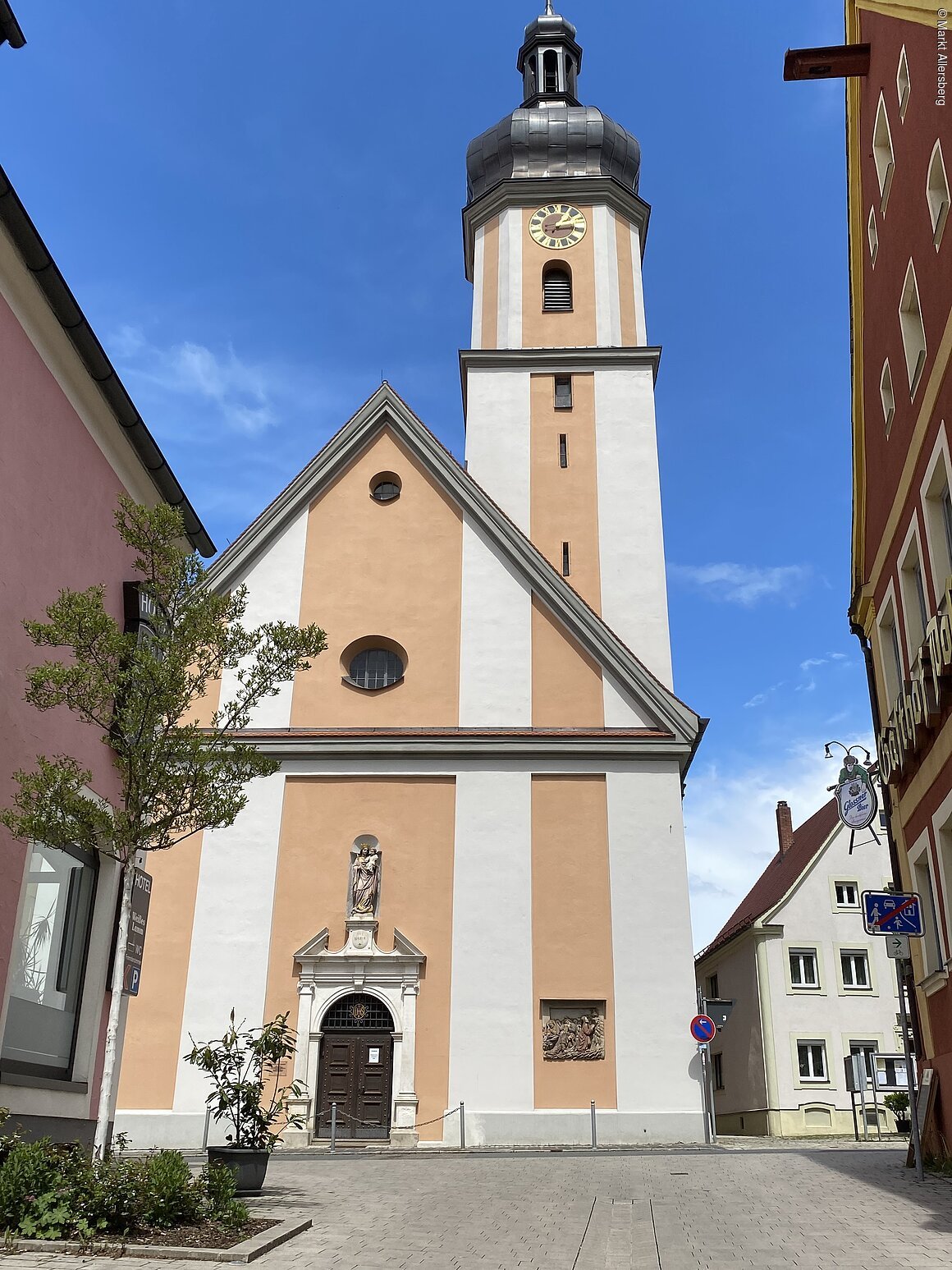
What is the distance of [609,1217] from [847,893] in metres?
29.1

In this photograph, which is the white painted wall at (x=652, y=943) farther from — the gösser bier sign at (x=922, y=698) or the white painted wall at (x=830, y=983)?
the white painted wall at (x=830, y=983)

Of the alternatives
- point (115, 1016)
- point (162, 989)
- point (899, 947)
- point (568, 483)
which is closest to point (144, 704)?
point (115, 1016)

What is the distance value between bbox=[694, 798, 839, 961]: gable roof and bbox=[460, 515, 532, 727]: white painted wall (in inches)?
667

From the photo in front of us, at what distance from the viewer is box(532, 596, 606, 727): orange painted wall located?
2316 centimetres

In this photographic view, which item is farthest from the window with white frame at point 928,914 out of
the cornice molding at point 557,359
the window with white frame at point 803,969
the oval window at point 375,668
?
the window with white frame at point 803,969

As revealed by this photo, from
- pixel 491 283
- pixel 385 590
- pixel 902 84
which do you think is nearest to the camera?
pixel 902 84

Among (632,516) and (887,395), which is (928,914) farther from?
(632,516)

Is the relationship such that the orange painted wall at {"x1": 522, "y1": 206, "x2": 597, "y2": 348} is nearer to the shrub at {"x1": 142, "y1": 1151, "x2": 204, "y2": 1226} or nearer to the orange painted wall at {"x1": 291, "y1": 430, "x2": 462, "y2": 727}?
the orange painted wall at {"x1": 291, "y1": 430, "x2": 462, "y2": 727}

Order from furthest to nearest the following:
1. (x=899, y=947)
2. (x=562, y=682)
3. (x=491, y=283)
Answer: (x=491, y=283) → (x=562, y=682) → (x=899, y=947)

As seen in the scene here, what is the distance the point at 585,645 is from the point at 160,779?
14371mm

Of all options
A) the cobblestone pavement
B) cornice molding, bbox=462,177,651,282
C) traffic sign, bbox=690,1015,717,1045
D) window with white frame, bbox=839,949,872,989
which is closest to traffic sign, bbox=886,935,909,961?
the cobblestone pavement

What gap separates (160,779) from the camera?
1013 centimetres

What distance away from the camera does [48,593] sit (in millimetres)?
10602

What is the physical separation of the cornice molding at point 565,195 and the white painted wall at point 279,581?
14.0m
